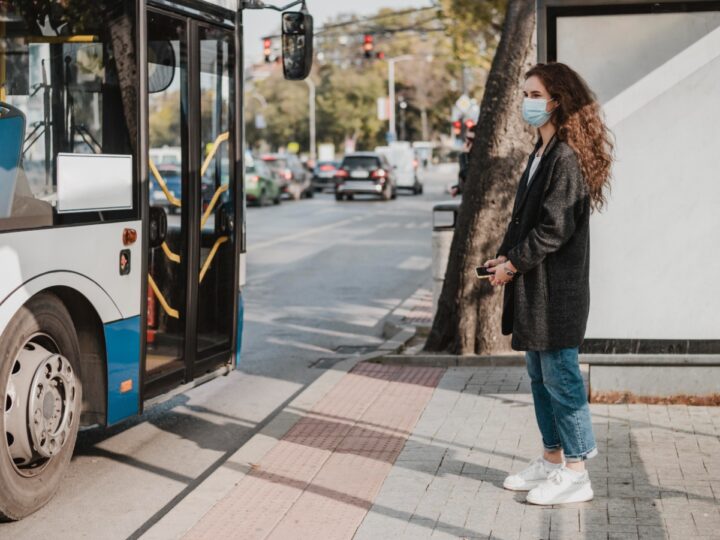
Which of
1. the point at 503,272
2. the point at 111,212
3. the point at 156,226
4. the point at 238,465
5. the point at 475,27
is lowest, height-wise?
the point at 238,465

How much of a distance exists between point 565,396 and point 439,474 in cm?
95

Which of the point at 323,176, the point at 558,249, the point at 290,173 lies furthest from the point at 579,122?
the point at 323,176

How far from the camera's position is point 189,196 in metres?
7.87

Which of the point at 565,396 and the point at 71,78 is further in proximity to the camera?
the point at 71,78

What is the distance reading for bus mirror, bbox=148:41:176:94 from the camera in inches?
289

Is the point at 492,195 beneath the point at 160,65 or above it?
beneath

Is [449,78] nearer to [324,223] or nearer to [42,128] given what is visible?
[324,223]

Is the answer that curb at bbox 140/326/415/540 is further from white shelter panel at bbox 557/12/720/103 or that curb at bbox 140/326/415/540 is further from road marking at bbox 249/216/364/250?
road marking at bbox 249/216/364/250

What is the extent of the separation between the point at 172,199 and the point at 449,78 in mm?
97754

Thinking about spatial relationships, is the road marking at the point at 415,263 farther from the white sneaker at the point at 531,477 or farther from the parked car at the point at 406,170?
the parked car at the point at 406,170

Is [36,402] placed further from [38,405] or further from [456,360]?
[456,360]

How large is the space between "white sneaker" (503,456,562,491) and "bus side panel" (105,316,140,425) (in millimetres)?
2028

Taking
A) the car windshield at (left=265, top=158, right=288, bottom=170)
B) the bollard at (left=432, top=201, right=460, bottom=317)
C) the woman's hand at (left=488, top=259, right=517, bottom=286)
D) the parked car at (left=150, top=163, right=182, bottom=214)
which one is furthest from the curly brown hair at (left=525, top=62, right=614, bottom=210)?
the car windshield at (left=265, top=158, right=288, bottom=170)

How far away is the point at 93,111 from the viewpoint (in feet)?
22.6
